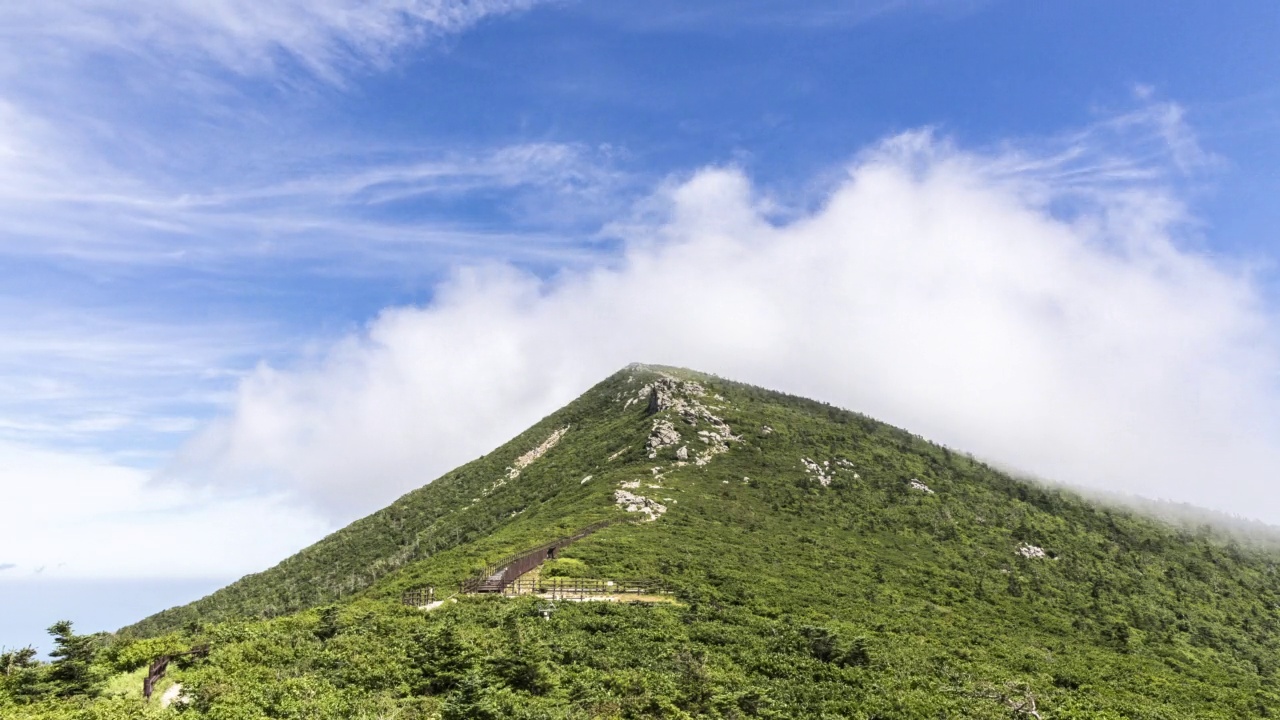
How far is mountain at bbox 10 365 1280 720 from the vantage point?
27047 millimetres

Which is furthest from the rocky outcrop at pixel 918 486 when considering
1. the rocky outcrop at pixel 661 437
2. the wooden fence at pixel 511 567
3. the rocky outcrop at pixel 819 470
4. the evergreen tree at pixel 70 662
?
the evergreen tree at pixel 70 662

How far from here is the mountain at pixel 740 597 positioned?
2705cm

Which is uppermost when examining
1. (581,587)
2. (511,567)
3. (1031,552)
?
(511,567)

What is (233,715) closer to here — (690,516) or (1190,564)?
(690,516)

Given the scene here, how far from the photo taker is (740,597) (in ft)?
161

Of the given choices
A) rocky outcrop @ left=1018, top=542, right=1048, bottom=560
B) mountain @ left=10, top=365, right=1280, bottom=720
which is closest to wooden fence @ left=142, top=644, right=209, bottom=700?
mountain @ left=10, top=365, right=1280, bottom=720

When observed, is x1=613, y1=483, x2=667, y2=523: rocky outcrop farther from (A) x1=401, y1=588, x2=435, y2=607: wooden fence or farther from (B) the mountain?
(A) x1=401, y1=588, x2=435, y2=607: wooden fence

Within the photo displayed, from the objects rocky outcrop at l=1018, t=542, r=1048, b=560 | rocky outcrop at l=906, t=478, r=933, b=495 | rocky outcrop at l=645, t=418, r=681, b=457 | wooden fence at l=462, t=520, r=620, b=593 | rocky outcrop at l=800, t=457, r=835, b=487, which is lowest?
rocky outcrop at l=1018, t=542, r=1048, b=560

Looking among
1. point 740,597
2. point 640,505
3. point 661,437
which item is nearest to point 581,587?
point 740,597

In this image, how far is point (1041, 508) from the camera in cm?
9638

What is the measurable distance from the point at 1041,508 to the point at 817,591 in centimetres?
6026

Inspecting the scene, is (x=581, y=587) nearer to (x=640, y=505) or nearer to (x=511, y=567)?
(x=511, y=567)

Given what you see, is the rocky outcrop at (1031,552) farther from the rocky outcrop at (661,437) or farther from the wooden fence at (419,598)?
the wooden fence at (419,598)

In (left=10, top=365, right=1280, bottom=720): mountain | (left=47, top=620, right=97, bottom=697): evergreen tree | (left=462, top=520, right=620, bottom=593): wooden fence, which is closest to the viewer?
(left=47, top=620, right=97, bottom=697): evergreen tree
